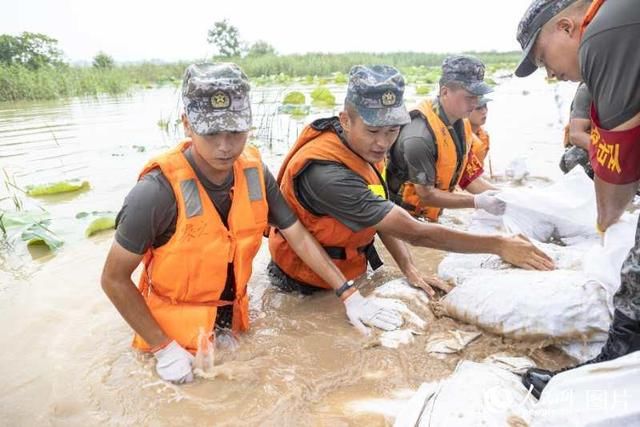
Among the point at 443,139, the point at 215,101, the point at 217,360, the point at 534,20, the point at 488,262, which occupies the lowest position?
the point at 217,360

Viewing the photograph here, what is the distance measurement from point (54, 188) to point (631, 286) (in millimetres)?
5092

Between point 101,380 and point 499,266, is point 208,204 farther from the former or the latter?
point 499,266

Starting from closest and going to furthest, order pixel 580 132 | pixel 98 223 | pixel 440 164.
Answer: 1. pixel 440 164
2. pixel 580 132
3. pixel 98 223

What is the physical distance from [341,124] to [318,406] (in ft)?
4.58

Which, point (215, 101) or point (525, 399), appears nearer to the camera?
point (525, 399)

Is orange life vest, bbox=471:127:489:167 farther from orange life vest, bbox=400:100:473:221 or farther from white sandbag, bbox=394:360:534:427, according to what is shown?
white sandbag, bbox=394:360:534:427

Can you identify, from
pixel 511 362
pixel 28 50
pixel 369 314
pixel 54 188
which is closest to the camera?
pixel 511 362

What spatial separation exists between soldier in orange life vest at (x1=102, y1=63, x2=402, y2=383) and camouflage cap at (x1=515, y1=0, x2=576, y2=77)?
1056mm

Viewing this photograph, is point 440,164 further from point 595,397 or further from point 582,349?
point 595,397

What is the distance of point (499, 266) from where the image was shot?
2367mm

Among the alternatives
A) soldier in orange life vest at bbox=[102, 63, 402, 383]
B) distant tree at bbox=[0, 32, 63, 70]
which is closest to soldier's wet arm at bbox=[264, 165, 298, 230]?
soldier in orange life vest at bbox=[102, 63, 402, 383]

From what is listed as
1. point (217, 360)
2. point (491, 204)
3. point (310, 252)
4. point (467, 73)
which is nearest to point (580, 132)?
point (467, 73)

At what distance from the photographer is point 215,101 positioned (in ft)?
6.23

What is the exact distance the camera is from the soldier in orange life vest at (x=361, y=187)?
2.28 metres
